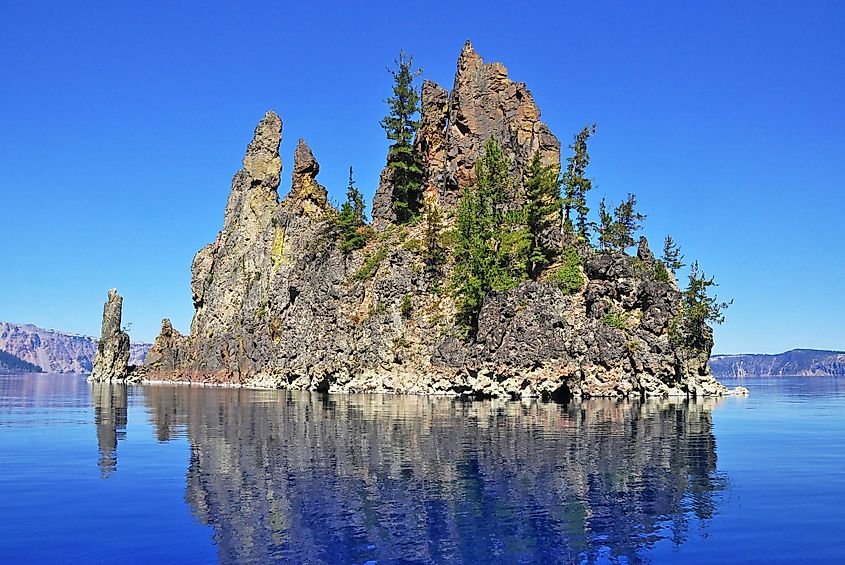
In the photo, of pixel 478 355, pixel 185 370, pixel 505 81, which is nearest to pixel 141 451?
pixel 478 355

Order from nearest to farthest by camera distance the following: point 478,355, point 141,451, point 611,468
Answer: point 611,468 < point 141,451 < point 478,355

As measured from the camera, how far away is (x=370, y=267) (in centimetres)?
13112

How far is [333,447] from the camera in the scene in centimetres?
4434

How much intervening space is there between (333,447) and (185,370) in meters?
160

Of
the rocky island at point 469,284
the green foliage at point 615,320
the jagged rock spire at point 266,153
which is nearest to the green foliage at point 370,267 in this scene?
the rocky island at point 469,284

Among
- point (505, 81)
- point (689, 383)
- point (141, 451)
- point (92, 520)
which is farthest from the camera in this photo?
point (505, 81)

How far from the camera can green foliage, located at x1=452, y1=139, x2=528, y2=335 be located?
357ft

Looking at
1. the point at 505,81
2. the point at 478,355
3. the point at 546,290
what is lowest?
the point at 478,355

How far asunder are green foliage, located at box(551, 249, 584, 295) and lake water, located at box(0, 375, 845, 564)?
5419cm

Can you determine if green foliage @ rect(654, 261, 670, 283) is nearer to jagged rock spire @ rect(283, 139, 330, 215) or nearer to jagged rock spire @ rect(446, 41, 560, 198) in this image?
jagged rock spire @ rect(446, 41, 560, 198)

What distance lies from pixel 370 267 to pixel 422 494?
103 metres

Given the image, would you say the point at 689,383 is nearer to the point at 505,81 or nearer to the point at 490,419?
the point at 490,419

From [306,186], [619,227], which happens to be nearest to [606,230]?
[619,227]

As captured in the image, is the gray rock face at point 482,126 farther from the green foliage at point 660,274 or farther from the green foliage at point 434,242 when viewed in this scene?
the green foliage at point 660,274
